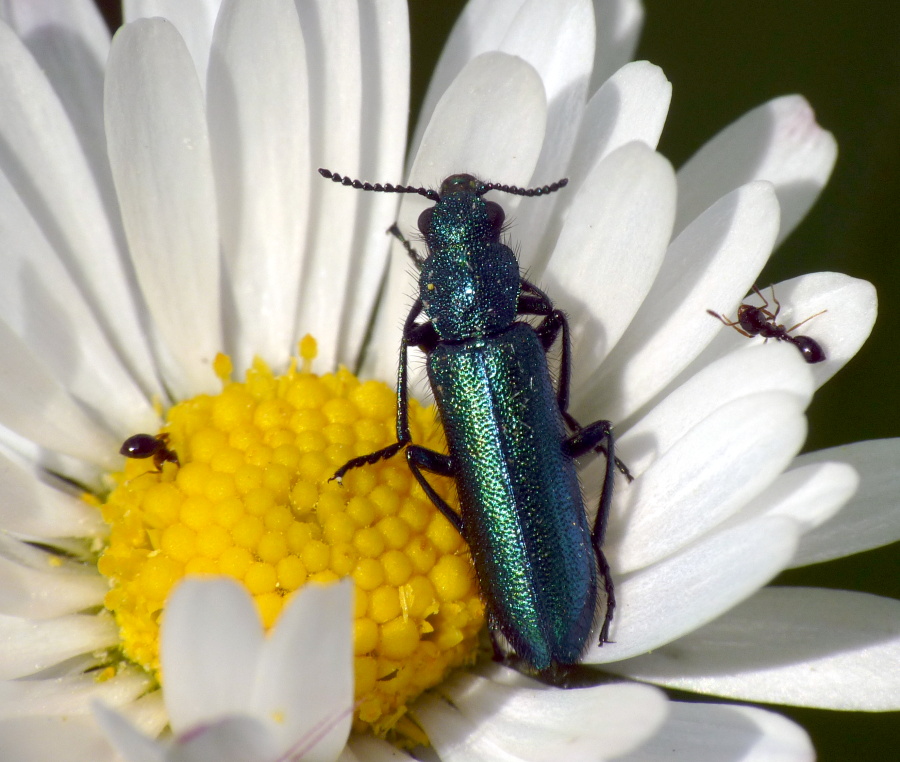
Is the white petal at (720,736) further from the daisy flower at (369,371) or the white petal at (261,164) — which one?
the white petal at (261,164)

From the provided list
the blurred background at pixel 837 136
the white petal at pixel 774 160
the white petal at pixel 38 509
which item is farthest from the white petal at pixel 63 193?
the white petal at pixel 774 160

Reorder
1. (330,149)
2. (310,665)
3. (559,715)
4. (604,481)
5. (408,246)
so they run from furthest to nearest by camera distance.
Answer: (408,246), (330,149), (604,481), (559,715), (310,665)

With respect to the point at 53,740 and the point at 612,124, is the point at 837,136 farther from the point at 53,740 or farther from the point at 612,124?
the point at 53,740

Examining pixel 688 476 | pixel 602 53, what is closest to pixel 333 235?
pixel 602 53

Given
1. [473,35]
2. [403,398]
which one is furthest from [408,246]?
[473,35]

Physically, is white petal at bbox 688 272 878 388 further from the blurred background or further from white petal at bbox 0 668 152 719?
white petal at bbox 0 668 152 719

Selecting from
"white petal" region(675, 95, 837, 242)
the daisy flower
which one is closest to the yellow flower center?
the daisy flower
